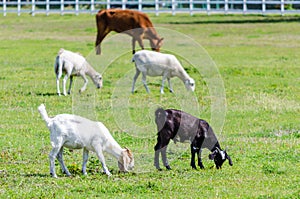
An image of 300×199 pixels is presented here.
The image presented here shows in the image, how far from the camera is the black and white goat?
9.73 meters

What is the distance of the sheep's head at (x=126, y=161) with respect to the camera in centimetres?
938

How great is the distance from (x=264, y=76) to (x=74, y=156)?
11.3 metres

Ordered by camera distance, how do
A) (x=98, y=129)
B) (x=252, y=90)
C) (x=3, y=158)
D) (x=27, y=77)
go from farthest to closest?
(x=27, y=77), (x=252, y=90), (x=3, y=158), (x=98, y=129)

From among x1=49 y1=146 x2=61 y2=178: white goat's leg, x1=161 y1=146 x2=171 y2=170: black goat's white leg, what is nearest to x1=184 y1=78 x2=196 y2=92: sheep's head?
x1=161 y1=146 x2=171 y2=170: black goat's white leg

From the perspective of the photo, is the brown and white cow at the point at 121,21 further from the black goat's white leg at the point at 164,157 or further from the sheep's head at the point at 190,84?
the black goat's white leg at the point at 164,157

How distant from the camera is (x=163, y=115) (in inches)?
382

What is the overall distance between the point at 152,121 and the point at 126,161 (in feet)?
14.8

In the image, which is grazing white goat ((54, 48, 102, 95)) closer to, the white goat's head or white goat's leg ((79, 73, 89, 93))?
white goat's leg ((79, 73, 89, 93))

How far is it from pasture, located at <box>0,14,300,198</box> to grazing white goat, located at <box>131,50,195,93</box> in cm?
34

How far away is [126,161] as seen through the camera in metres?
9.41

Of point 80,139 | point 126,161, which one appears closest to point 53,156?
point 80,139

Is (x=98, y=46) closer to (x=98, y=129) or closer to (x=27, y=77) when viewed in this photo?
(x=27, y=77)

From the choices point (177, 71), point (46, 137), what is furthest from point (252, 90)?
point (46, 137)

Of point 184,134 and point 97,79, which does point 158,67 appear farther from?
point 184,134
